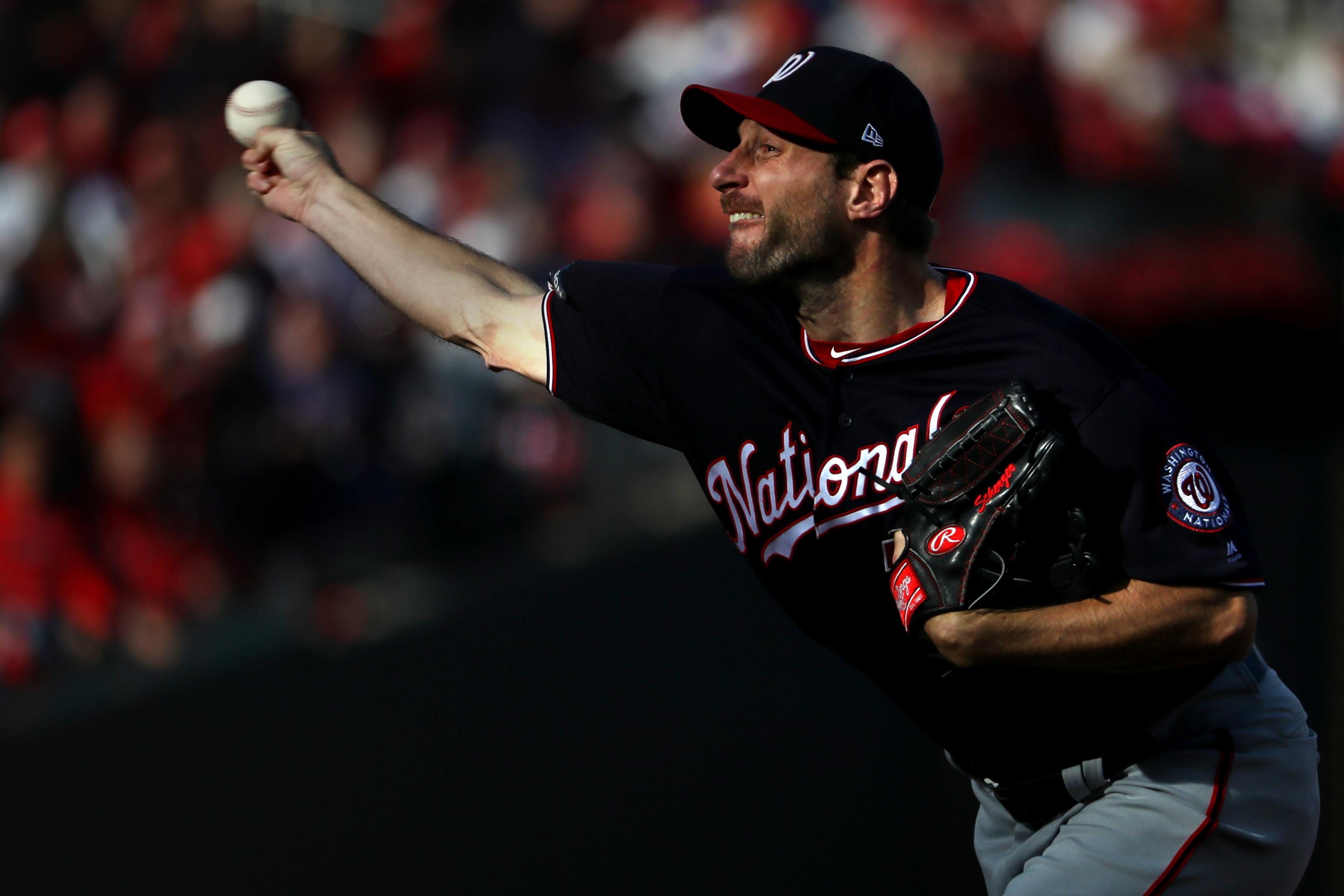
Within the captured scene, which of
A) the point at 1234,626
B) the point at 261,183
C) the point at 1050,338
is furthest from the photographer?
the point at 261,183

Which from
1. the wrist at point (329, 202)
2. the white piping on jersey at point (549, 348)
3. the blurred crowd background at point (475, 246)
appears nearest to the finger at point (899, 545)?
the white piping on jersey at point (549, 348)

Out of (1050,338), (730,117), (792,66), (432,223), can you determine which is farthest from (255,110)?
(432,223)

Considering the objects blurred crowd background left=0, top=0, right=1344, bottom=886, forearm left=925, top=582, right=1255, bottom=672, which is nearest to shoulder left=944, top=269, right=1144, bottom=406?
forearm left=925, top=582, right=1255, bottom=672

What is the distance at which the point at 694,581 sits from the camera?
482 cm

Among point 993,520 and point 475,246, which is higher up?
point 475,246

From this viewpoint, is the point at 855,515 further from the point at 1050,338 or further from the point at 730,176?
the point at 730,176

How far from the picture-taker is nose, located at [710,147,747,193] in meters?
2.41

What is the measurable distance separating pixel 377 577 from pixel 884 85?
3.09 m

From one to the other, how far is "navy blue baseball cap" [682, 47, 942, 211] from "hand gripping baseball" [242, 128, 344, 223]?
73 centimetres

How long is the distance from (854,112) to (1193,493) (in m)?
0.82

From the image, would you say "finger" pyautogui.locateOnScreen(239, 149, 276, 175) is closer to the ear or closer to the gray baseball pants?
the ear

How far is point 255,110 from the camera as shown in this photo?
2617 millimetres

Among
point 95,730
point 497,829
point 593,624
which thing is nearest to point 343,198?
point 593,624

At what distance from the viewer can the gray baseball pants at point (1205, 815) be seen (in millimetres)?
2217
